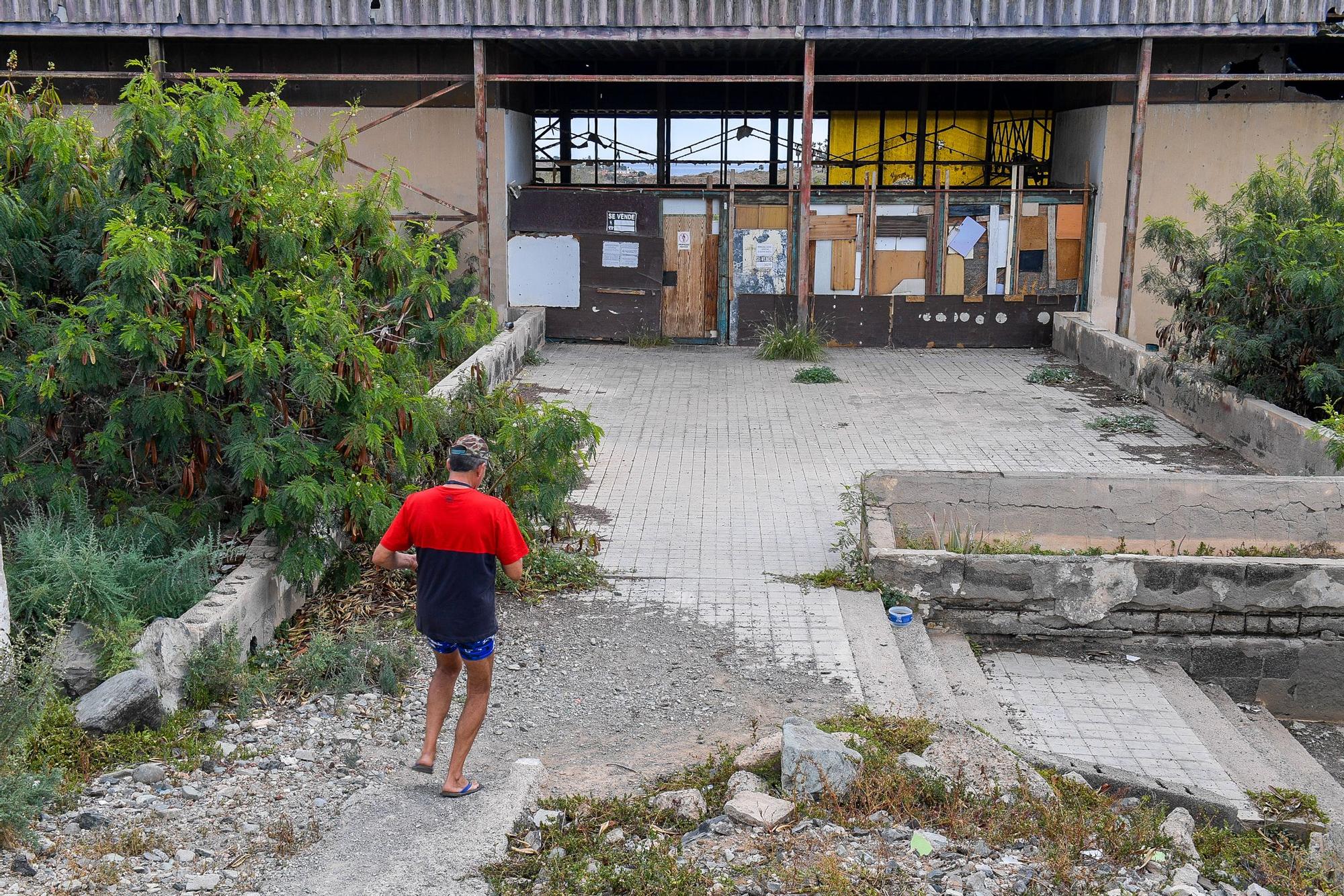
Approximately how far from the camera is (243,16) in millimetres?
16578

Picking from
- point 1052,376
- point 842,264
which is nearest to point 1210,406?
point 1052,376

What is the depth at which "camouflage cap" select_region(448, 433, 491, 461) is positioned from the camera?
5355 mm

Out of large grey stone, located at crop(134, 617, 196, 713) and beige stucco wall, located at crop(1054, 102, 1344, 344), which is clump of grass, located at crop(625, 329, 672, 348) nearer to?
beige stucco wall, located at crop(1054, 102, 1344, 344)

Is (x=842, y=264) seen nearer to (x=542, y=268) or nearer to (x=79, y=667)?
(x=542, y=268)

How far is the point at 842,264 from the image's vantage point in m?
19.1

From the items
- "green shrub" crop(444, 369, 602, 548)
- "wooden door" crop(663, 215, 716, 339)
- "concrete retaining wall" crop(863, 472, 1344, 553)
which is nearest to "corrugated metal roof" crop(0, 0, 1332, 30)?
"wooden door" crop(663, 215, 716, 339)

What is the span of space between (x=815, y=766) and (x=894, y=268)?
48.1 ft

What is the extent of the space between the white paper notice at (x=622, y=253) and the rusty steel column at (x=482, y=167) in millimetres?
2008

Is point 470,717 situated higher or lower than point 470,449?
lower

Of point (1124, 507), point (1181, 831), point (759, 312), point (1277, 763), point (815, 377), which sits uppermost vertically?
point (759, 312)

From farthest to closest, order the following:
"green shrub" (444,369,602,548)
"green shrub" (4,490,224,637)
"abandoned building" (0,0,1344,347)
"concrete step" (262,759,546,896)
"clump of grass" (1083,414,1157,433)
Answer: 1. "abandoned building" (0,0,1344,347)
2. "clump of grass" (1083,414,1157,433)
3. "green shrub" (444,369,602,548)
4. "green shrub" (4,490,224,637)
5. "concrete step" (262,759,546,896)

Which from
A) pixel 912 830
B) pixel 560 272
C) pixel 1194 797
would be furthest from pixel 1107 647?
pixel 560 272

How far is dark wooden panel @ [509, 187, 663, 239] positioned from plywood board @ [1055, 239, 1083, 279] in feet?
20.6

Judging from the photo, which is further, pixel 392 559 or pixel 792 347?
pixel 792 347
